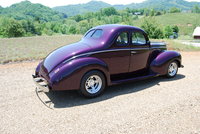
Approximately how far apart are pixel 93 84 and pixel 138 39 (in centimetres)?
203

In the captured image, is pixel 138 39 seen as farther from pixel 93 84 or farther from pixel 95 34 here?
pixel 93 84

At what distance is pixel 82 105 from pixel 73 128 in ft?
3.23

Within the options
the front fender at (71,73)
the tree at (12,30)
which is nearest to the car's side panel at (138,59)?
the front fender at (71,73)

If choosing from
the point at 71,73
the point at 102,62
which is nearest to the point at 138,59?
the point at 102,62

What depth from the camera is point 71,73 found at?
4.43 metres

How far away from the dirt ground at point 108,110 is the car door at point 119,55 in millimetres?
642

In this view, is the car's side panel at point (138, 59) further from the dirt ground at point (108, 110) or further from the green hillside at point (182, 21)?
the green hillside at point (182, 21)

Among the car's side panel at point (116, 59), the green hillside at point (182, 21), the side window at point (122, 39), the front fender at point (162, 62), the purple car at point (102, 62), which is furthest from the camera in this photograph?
the green hillside at point (182, 21)

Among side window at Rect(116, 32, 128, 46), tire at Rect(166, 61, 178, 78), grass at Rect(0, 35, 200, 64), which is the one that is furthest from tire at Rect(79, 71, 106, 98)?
grass at Rect(0, 35, 200, 64)

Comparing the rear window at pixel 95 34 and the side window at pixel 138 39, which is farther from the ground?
the rear window at pixel 95 34

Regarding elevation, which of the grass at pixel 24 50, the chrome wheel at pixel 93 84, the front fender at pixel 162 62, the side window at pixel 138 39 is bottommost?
the grass at pixel 24 50

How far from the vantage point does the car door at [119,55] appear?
16.8 feet

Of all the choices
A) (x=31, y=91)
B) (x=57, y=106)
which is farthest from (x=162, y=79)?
(x=31, y=91)

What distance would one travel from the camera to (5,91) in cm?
530
